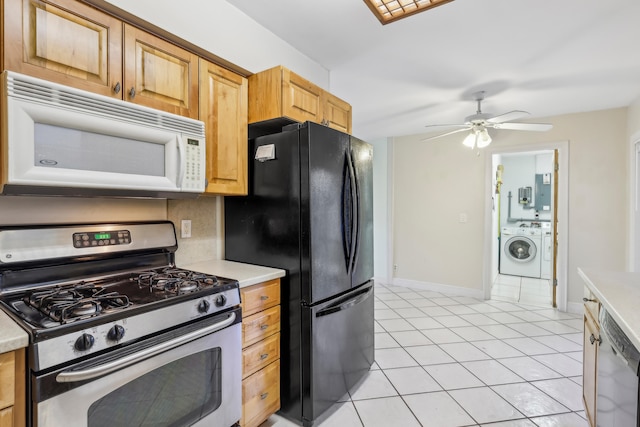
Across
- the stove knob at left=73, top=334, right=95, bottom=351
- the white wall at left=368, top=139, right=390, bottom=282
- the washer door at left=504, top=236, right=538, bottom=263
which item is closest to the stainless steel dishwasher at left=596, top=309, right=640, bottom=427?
the stove knob at left=73, top=334, right=95, bottom=351

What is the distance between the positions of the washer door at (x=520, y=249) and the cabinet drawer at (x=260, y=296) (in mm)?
5292

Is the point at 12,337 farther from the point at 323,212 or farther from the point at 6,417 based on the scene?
the point at 323,212

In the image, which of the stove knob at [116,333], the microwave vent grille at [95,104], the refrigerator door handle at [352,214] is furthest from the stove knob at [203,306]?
the refrigerator door handle at [352,214]

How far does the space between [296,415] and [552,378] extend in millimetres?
1889

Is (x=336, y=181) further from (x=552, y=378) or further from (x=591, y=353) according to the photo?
(x=552, y=378)

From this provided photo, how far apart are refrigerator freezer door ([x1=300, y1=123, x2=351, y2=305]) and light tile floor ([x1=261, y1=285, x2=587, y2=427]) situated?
2.58 feet

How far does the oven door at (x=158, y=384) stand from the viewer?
906mm

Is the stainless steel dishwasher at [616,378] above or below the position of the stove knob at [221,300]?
below

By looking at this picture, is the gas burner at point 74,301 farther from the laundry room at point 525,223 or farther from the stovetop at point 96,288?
the laundry room at point 525,223

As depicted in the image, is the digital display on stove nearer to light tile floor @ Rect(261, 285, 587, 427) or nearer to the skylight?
light tile floor @ Rect(261, 285, 587, 427)

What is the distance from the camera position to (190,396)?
127 centimetres

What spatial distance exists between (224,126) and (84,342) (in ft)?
4.01

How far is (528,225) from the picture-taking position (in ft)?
18.5

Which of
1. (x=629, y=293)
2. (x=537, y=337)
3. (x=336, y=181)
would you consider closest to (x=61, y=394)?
(x=336, y=181)
